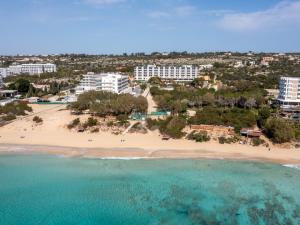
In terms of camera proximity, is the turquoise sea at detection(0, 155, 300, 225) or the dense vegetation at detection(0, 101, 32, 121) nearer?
the turquoise sea at detection(0, 155, 300, 225)

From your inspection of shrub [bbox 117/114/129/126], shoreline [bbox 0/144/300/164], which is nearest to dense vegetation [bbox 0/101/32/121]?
shoreline [bbox 0/144/300/164]

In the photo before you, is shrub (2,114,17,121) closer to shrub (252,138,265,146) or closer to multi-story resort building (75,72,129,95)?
multi-story resort building (75,72,129,95)

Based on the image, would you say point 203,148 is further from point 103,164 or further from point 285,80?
point 285,80

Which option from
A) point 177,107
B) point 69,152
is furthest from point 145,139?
point 177,107

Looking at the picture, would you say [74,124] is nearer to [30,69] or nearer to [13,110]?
[13,110]

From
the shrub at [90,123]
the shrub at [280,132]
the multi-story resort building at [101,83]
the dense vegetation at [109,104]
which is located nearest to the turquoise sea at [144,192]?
the shrub at [280,132]

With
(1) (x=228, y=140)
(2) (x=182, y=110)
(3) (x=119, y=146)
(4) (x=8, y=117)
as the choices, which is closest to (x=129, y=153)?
(3) (x=119, y=146)
